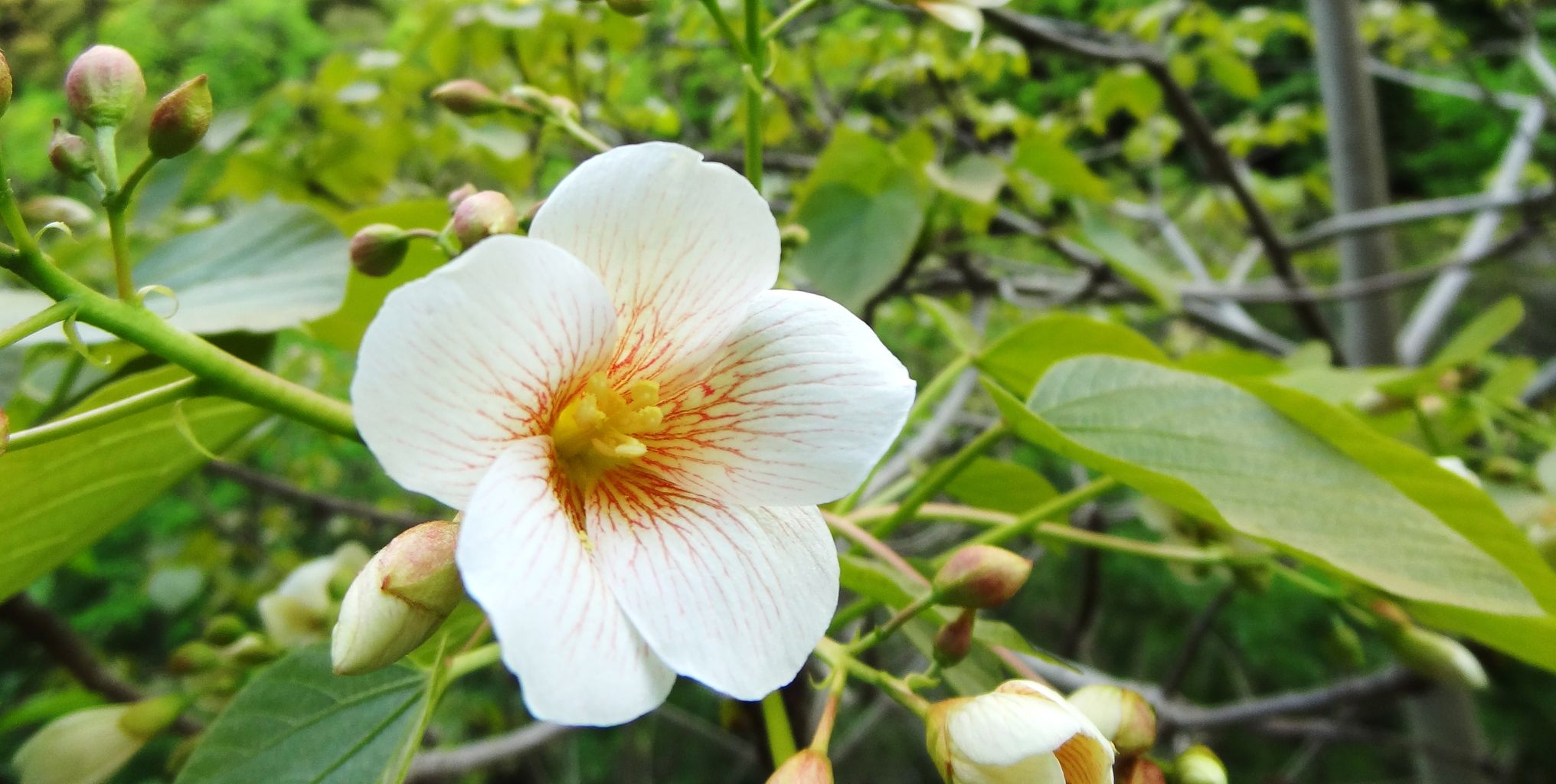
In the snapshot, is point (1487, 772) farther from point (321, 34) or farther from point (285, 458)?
point (321, 34)

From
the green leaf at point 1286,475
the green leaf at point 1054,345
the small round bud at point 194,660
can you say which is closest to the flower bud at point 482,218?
the green leaf at point 1286,475

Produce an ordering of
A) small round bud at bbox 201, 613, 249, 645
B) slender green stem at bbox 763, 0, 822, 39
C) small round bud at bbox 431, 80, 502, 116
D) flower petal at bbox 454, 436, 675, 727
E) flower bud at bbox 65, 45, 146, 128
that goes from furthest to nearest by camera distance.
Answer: small round bud at bbox 201, 613, 249, 645 < small round bud at bbox 431, 80, 502, 116 < slender green stem at bbox 763, 0, 822, 39 < flower bud at bbox 65, 45, 146, 128 < flower petal at bbox 454, 436, 675, 727

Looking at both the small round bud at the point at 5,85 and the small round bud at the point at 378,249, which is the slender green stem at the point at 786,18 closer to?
the small round bud at the point at 378,249

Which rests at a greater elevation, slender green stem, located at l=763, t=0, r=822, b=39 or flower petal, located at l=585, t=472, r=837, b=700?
slender green stem, located at l=763, t=0, r=822, b=39

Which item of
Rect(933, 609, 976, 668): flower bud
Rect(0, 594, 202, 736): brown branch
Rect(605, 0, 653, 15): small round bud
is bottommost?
Rect(0, 594, 202, 736): brown branch

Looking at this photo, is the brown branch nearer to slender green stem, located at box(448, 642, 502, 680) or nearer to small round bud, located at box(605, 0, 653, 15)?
slender green stem, located at box(448, 642, 502, 680)

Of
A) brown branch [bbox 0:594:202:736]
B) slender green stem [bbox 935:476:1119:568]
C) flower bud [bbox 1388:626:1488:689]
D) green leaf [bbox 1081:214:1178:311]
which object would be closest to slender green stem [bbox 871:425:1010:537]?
slender green stem [bbox 935:476:1119:568]

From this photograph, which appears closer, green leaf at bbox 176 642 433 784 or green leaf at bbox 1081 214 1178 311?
green leaf at bbox 176 642 433 784
